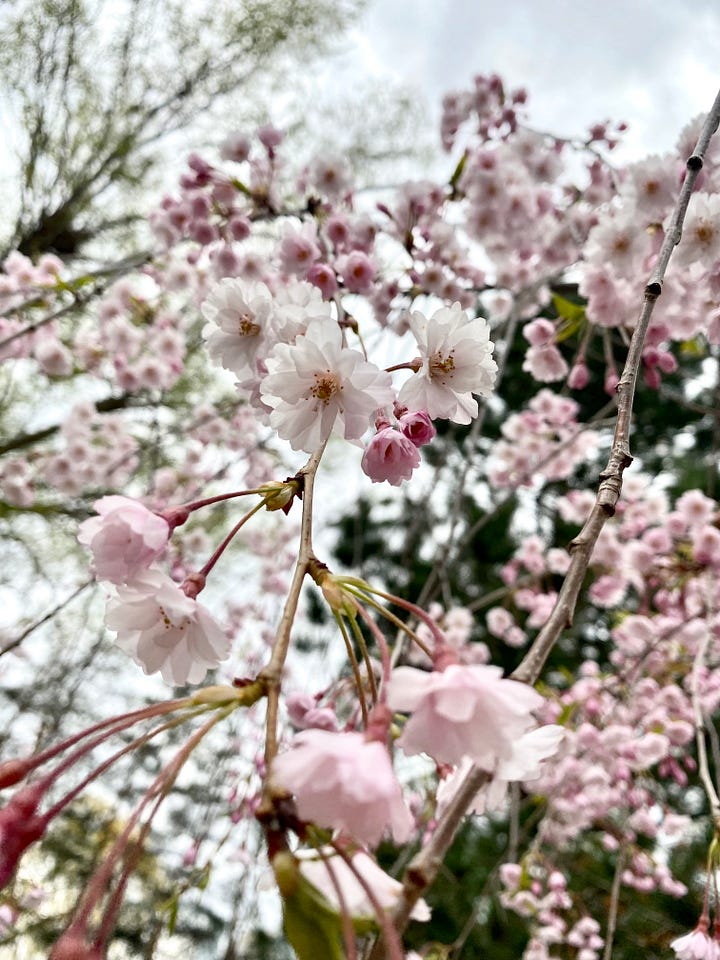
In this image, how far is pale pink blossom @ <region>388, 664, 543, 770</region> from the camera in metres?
0.45

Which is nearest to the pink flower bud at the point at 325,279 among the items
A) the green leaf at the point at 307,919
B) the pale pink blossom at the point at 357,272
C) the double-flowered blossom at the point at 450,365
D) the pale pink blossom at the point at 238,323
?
the pale pink blossom at the point at 357,272

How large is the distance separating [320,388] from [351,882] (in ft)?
1.65

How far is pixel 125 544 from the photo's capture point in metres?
0.60

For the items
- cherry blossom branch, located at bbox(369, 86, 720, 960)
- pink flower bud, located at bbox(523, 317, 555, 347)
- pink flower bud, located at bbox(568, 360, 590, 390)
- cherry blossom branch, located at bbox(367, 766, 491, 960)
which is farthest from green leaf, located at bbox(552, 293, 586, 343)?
cherry blossom branch, located at bbox(367, 766, 491, 960)

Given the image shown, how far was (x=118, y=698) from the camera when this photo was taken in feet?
21.8

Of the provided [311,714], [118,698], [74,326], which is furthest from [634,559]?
[118,698]

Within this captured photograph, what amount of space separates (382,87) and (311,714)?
20.5 ft

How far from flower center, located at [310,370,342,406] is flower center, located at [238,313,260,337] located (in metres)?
0.25

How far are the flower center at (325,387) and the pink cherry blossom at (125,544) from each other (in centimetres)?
25

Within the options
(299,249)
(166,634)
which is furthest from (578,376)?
(166,634)

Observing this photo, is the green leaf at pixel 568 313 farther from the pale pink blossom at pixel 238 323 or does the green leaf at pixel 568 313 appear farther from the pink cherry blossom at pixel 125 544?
the pink cherry blossom at pixel 125 544

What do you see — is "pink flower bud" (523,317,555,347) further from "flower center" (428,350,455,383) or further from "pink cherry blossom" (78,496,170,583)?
"pink cherry blossom" (78,496,170,583)

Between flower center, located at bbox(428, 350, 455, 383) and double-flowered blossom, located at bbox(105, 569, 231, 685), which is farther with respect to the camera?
flower center, located at bbox(428, 350, 455, 383)

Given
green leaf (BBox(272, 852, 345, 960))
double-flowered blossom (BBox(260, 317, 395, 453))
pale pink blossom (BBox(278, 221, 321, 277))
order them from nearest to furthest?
green leaf (BBox(272, 852, 345, 960))
double-flowered blossom (BBox(260, 317, 395, 453))
pale pink blossom (BBox(278, 221, 321, 277))
